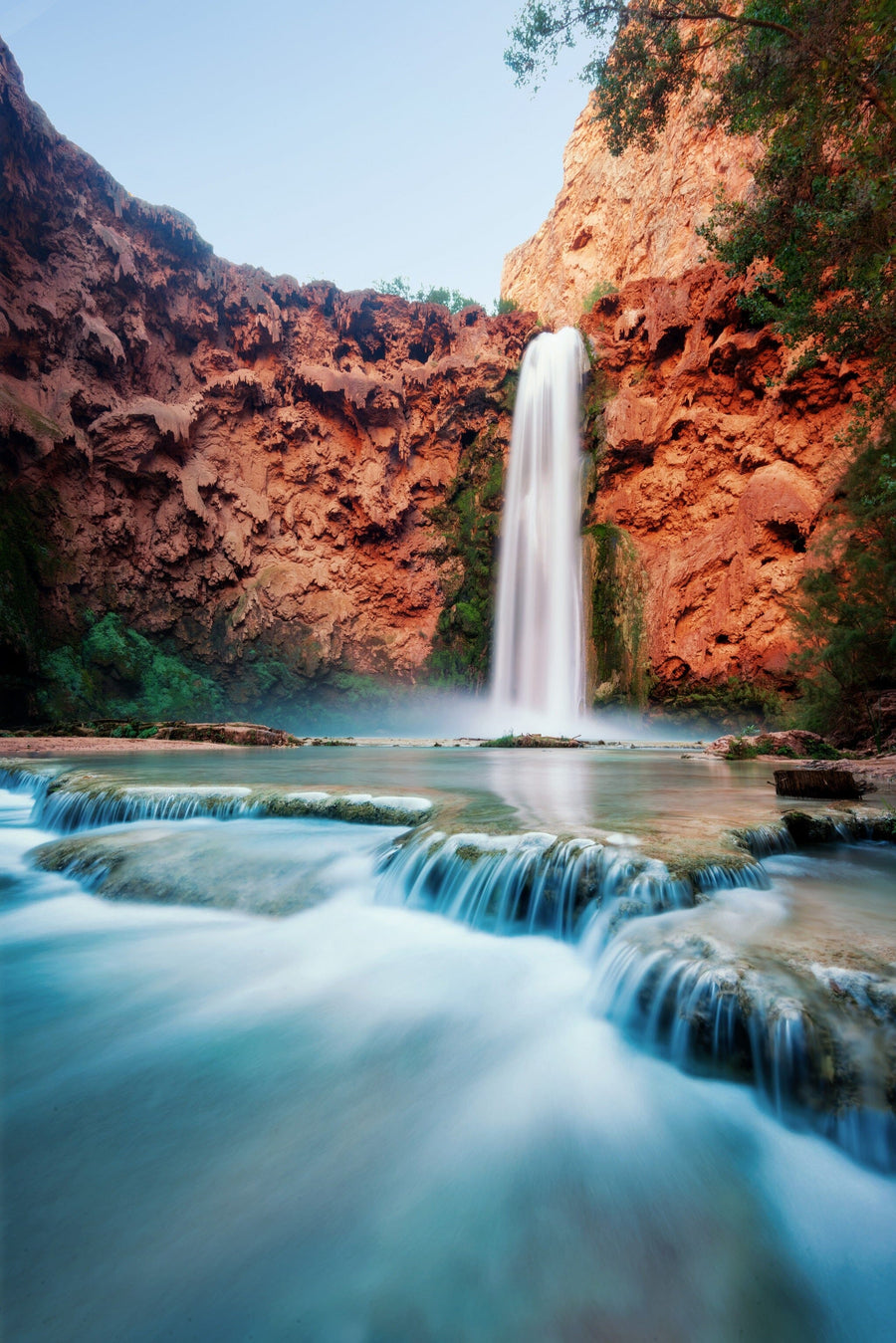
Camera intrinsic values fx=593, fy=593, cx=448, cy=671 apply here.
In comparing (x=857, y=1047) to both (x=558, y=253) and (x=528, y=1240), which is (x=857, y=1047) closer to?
(x=528, y=1240)

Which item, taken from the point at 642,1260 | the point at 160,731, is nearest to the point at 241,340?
the point at 160,731

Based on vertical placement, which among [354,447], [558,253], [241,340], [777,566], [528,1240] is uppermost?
[558,253]

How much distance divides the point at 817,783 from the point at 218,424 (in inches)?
1011

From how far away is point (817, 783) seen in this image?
5.86 metres

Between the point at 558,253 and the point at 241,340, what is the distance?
65.3ft

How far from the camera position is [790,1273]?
1428mm

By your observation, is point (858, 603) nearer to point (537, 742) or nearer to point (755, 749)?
point (755, 749)

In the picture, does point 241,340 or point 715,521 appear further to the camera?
point 241,340

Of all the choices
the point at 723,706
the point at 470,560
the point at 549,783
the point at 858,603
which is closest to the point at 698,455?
the point at 723,706

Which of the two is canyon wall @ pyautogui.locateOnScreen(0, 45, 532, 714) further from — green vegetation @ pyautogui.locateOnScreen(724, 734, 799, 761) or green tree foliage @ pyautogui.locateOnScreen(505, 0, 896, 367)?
green tree foliage @ pyautogui.locateOnScreen(505, 0, 896, 367)

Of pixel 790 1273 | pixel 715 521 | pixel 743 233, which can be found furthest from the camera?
pixel 715 521

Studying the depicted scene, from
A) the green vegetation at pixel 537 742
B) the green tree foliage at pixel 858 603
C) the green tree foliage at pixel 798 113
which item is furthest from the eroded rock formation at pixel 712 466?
the green tree foliage at pixel 798 113

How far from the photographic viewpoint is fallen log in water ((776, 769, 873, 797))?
Result: 5.83 metres

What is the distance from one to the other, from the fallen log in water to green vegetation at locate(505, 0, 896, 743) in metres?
3.96
